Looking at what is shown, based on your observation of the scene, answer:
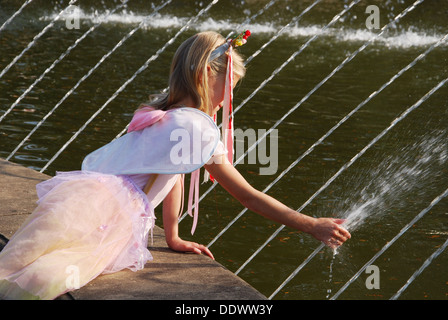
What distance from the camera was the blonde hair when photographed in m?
3.87

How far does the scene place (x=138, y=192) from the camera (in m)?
3.81

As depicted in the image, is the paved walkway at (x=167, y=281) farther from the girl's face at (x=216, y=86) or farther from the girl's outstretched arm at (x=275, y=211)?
the girl's face at (x=216, y=86)

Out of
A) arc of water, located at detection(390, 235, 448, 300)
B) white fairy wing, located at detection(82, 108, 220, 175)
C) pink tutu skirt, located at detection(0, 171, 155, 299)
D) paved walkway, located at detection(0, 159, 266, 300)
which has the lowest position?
arc of water, located at detection(390, 235, 448, 300)

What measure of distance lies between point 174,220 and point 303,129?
5.24 m

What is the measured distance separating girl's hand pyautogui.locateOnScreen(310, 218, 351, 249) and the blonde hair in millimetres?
919

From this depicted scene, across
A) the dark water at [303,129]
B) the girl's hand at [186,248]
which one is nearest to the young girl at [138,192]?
the girl's hand at [186,248]

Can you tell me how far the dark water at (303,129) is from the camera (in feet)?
18.3

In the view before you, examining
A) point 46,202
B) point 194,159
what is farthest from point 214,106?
point 46,202

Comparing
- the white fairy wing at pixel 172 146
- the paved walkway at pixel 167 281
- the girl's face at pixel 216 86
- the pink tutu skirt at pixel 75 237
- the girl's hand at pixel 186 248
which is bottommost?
the paved walkway at pixel 167 281

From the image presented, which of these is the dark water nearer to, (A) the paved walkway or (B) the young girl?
(A) the paved walkway

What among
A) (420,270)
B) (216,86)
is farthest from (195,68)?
(420,270)

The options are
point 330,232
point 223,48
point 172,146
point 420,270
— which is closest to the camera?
point 330,232

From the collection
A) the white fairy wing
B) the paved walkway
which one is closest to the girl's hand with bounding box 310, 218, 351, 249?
the paved walkway

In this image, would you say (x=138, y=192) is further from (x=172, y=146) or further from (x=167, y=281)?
(x=167, y=281)
